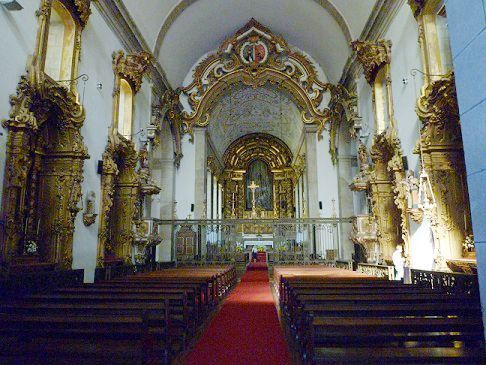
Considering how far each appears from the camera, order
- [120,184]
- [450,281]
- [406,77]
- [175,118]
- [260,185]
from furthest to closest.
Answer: [260,185], [175,118], [120,184], [406,77], [450,281]

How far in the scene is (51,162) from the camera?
805 centimetres

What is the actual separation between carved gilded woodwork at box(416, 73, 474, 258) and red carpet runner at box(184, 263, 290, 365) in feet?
11.9

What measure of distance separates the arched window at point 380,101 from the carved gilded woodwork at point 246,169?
16477 millimetres

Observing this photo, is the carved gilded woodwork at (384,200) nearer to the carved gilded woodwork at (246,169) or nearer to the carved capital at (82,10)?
the carved capital at (82,10)

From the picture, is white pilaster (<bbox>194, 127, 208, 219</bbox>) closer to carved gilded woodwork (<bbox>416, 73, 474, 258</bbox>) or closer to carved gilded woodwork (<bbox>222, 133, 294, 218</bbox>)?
carved gilded woodwork (<bbox>222, 133, 294, 218</bbox>)

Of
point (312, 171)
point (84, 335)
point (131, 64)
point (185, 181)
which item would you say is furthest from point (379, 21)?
point (84, 335)

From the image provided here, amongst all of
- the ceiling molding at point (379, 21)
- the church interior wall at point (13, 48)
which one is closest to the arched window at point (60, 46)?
the church interior wall at point (13, 48)

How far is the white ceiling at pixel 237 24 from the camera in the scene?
1245 cm

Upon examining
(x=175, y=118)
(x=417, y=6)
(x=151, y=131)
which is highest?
(x=175, y=118)

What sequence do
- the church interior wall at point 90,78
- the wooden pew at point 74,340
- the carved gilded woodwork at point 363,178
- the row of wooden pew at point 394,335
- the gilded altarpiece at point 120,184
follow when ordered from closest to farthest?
the row of wooden pew at point 394,335 < the wooden pew at point 74,340 < the church interior wall at point 90,78 < the gilded altarpiece at point 120,184 < the carved gilded woodwork at point 363,178

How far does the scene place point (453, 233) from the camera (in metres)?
7.43

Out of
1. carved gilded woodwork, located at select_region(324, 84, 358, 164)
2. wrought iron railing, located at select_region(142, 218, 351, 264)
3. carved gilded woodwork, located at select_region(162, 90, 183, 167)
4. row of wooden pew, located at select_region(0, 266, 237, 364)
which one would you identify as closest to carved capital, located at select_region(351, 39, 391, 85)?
carved gilded woodwork, located at select_region(324, 84, 358, 164)

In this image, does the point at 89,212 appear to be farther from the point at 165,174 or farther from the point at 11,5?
the point at 165,174

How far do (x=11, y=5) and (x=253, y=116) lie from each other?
59.6ft
